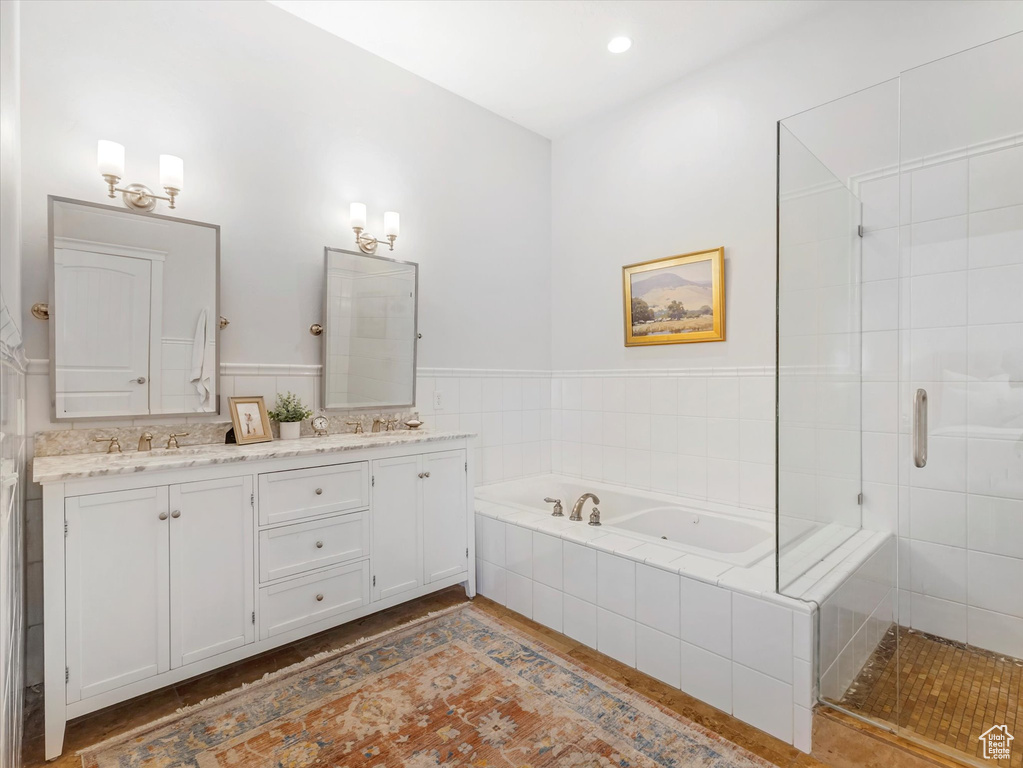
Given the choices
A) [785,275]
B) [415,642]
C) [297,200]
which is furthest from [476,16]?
[415,642]

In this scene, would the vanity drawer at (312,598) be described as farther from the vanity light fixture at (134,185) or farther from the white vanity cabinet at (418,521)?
the vanity light fixture at (134,185)

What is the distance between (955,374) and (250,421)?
2653mm

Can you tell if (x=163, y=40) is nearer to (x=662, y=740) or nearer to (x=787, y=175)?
(x=787, y=175)

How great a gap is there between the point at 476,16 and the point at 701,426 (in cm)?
241

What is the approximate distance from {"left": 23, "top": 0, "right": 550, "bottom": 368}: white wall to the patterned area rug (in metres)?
1.37

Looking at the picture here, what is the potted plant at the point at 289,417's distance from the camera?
2408 mm

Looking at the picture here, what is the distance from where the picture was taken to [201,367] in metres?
2.20

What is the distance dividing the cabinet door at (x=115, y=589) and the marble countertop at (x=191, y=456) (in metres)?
0.09

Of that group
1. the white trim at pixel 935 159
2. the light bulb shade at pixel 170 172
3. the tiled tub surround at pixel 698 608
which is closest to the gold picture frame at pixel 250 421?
the light bulb shade at pixel 170 172

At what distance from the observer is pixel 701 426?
9.80 ft

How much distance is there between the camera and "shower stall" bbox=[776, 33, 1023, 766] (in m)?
1.65

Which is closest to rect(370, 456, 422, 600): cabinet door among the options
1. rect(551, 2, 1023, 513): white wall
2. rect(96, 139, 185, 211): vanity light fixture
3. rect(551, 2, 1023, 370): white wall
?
rect(96, 139, 185, 211): vanity light fixture

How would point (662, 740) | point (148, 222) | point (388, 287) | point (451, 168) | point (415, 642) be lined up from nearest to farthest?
point (662, 740) < point (148, 222) < point (415, 642) < point (388, 287) < point (451, 168)

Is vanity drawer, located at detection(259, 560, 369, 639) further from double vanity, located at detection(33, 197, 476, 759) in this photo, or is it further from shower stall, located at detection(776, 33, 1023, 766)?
shower stall, located at detection(776, 33, 1023, 766)
